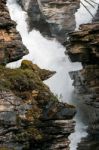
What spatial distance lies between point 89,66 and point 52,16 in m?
23.0

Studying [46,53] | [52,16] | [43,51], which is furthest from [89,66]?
[52,16]

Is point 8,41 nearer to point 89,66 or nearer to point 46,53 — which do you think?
point 89,66

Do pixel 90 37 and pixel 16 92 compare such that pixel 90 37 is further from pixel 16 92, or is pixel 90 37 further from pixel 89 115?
pixel 16 92

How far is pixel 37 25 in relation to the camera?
61.1m

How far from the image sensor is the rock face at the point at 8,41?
2288 centimetres

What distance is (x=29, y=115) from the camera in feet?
69.2

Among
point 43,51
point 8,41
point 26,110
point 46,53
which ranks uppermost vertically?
point 8,41

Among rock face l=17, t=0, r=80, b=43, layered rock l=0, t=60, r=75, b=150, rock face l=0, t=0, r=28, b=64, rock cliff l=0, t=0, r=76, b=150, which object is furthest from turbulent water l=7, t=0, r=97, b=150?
layered rock l=0, t=60, r=75, b=150

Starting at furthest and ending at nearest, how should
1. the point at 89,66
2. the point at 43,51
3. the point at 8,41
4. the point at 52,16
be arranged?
the point at 52,16
the point at 43,51
the point at 89,66
the point at 8,41

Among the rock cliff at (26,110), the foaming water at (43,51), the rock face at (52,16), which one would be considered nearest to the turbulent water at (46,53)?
the foaming water at (43,51)

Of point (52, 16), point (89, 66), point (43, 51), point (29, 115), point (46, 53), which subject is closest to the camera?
point (29, 115)

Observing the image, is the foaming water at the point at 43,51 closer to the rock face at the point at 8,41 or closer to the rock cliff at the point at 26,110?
the rock face at the point at 8,41

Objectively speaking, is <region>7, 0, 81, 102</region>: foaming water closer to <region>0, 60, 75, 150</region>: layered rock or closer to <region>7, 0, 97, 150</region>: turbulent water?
<region>7, 0, 97, 150</region>: turbulent water

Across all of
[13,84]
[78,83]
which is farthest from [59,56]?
Result: [13,84]
